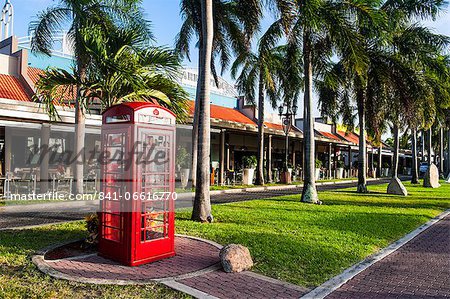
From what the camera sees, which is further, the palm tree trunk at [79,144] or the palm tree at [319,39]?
the palm tree trunk at [79,144]

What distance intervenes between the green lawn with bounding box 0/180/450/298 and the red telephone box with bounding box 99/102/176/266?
3.38 ft

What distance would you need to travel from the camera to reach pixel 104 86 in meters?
7.85

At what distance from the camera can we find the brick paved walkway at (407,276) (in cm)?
493

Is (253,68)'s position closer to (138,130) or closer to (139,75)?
(139,75)

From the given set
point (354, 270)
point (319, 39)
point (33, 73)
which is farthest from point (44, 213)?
point (33, 73)

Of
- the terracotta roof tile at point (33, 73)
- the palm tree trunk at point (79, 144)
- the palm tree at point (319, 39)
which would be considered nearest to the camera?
the palm tree at point (319, 39)

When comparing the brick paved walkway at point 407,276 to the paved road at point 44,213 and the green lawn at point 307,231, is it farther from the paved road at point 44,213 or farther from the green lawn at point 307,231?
the paved road at point 44,213

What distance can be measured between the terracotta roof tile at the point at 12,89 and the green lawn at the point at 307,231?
10.7 meters

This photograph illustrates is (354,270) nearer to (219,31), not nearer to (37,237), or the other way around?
(37,237)

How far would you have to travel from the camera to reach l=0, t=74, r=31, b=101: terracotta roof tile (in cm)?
1641

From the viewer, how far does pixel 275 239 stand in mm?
7379

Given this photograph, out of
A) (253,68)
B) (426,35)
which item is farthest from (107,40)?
(426,35)

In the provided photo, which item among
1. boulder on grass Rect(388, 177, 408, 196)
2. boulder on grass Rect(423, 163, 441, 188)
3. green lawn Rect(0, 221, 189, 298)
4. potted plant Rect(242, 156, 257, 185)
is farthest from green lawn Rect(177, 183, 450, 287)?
boulder on grass Rect(423, 163, 441, 188)

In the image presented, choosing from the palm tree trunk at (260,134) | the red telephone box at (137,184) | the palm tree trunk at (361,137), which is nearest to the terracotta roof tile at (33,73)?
the palm tree trunk at (260,134)
